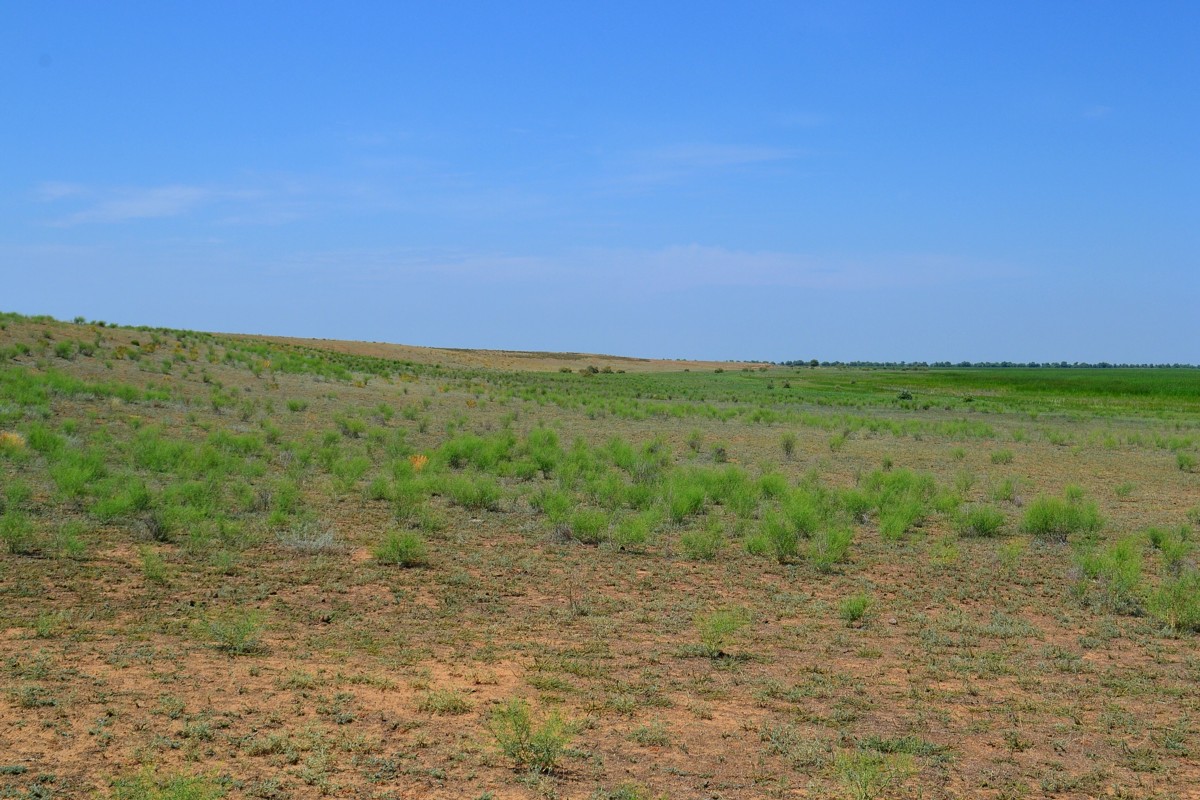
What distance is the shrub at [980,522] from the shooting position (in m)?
16.7

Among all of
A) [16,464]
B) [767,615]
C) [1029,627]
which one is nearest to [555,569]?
[767,615]

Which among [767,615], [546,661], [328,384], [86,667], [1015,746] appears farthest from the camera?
[328,384]

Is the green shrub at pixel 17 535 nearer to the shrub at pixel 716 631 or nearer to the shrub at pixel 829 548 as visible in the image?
the shrub at pixel 716 631

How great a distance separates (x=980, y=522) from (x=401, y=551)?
379 inches

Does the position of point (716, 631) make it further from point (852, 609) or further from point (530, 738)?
point (530, 738)

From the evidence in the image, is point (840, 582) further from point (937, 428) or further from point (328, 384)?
point (328, 384)

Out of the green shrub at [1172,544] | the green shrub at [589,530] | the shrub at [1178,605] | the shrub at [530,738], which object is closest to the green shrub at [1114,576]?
the shrub at [1178,605]

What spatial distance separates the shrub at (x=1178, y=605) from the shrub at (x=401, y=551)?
8.90 metres

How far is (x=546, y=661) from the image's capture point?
30.9 ft

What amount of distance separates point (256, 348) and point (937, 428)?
37546mm

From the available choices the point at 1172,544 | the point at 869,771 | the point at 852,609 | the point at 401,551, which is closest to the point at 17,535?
the point at 401,551

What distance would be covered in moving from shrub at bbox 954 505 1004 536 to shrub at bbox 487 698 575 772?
1126 cm

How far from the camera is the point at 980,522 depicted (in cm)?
1673

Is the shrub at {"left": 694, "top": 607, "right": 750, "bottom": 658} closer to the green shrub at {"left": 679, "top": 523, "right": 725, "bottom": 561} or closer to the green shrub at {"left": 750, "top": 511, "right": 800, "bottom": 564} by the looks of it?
the green shrub at {"left": 679, "top": 523, "right": 725, "bottom": 561}
